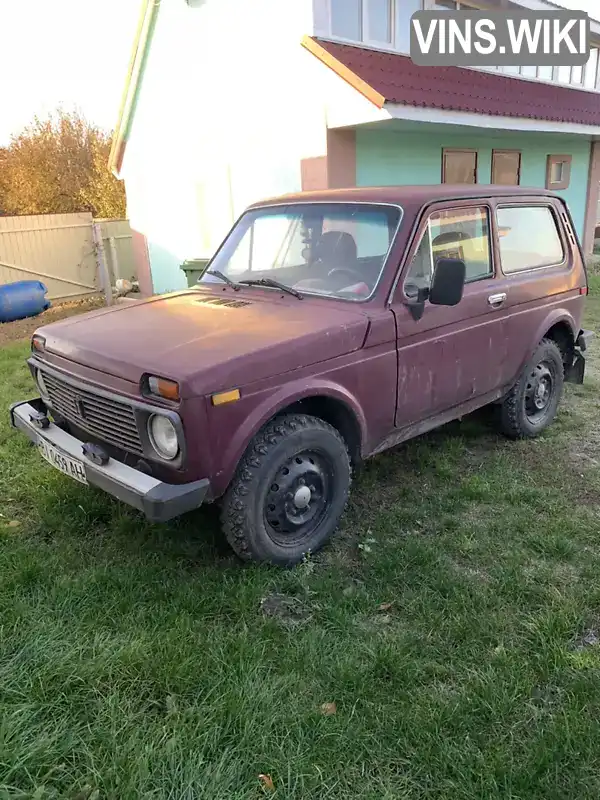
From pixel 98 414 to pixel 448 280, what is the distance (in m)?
2.13

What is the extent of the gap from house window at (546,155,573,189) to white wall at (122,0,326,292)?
7.72 metres

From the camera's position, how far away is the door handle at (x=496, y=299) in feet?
14.8

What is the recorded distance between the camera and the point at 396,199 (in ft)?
13.4

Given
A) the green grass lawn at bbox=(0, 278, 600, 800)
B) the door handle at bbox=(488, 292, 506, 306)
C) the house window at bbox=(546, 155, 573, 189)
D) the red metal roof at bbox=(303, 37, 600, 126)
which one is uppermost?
the red metal roof at bbox=(303, 37, 600, 126)

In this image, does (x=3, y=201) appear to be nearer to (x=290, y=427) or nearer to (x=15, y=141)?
(x=15, y=141)

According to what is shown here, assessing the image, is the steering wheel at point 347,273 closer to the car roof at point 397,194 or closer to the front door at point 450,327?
the front door at point 450,327

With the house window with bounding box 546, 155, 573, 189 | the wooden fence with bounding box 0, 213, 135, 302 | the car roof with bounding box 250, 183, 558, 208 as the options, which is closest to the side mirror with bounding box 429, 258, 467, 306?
the car roof with bounding box 250, 183, 558, 208

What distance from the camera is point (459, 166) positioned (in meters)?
12.1

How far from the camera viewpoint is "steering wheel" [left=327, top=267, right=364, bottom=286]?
3929mm

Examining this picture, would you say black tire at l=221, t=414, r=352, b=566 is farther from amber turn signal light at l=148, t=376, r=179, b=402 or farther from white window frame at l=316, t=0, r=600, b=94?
white window frame at l=316, t=0, r=600, b=94

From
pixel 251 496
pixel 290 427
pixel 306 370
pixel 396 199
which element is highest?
pixel 396 199

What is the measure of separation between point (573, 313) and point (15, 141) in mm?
23173

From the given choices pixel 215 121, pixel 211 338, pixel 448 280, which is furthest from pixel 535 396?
pixel 215 121

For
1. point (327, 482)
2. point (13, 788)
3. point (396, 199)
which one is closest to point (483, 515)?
point (327, 482)
